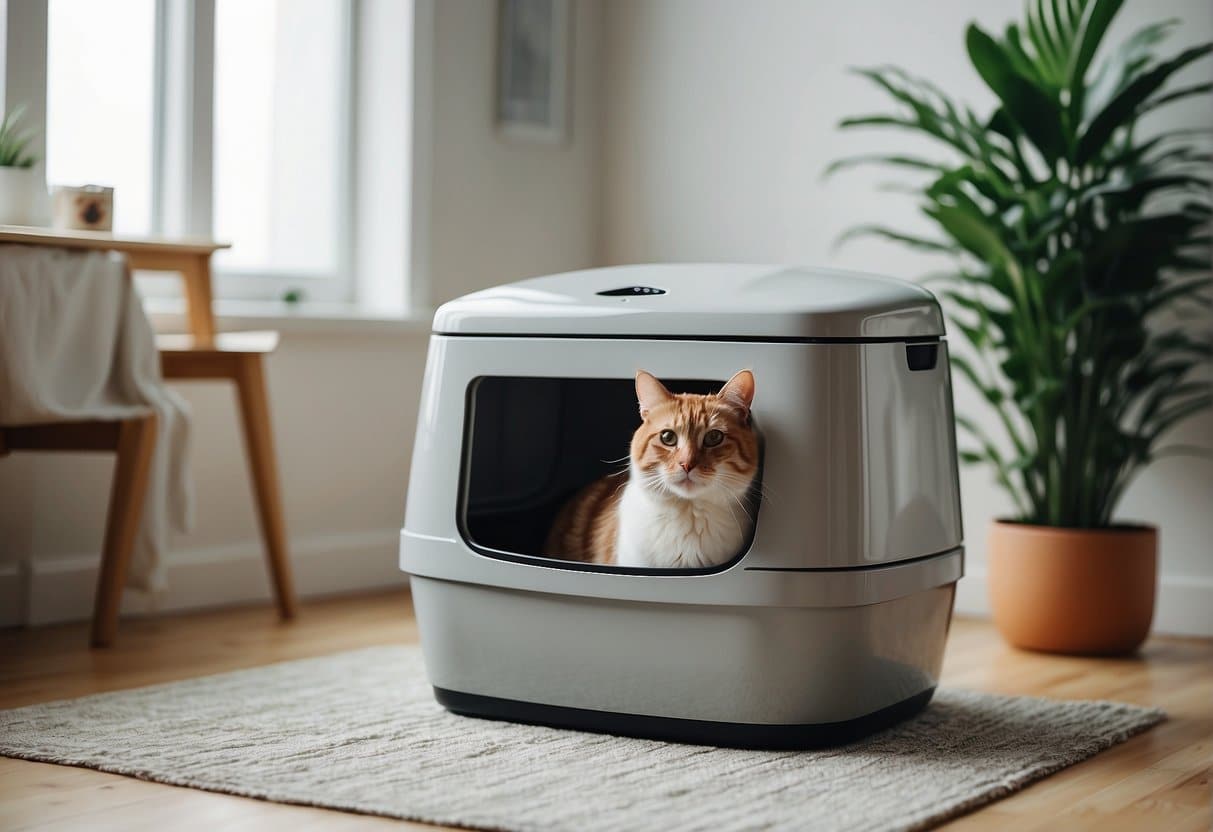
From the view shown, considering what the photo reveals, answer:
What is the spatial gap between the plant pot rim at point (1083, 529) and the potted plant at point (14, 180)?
1.82 m

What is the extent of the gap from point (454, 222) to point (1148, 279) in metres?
1.55

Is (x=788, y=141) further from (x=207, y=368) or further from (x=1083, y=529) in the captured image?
(x=207, y=368)

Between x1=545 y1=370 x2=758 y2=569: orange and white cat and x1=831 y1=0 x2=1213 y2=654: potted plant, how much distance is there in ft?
3.29

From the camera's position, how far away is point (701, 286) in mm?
1843

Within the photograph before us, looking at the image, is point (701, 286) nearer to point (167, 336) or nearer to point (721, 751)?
point (721, 751)

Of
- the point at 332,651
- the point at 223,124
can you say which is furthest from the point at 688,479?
the point at 223,124

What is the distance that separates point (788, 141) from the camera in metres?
3.35

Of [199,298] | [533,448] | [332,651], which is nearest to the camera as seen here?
[533,448]

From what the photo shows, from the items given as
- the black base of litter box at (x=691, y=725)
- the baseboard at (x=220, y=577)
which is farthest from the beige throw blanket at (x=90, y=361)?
the black base of litter box at (x=691, y=725)

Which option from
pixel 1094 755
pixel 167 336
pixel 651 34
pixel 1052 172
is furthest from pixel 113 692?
pixel 651 34

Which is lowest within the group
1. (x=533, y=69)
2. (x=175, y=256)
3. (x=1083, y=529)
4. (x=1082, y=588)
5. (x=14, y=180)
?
(x=1082, y=588)

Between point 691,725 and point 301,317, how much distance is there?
1492 mm

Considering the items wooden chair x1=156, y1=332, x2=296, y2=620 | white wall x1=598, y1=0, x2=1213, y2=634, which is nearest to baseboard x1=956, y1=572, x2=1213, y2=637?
white wall x1=598, y1=0, x2=1213, y2=634

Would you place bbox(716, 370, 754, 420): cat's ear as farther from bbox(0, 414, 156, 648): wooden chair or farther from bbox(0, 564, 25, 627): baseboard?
bbox(0, 564, 25, 627): baseboard
